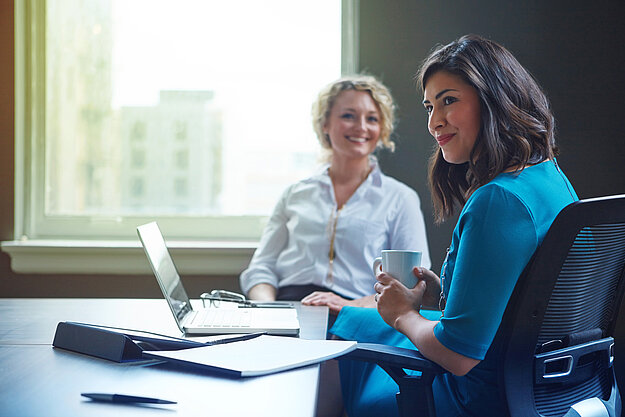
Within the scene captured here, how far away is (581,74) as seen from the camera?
245 cm

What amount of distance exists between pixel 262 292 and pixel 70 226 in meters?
1.11

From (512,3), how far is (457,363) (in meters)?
1.91

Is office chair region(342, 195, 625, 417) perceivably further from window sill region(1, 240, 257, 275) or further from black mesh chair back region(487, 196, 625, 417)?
window sill region(1, 240, 257, 275)

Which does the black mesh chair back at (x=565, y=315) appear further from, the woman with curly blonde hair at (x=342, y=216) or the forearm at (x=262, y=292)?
the forearm at (x=262, y=292)

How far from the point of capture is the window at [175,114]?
2756mm

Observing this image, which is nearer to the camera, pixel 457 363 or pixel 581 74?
pixel 457 363

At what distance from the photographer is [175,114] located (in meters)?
2.77

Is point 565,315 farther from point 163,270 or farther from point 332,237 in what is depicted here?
point 332,237

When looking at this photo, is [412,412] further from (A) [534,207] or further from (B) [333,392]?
(B) [333,392]

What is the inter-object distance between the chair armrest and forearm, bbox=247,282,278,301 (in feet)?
3.67

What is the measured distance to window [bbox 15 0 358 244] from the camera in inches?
108

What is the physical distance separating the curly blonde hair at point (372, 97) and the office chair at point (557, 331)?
4.60ft

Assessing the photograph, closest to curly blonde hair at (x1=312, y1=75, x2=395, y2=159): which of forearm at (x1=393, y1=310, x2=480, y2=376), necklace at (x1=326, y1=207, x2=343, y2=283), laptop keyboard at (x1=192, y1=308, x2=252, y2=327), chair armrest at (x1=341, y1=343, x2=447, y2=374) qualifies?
necklace at (x1=326, y1=207, x2=343, y2=283)

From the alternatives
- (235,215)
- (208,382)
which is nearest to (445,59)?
(208,382)
